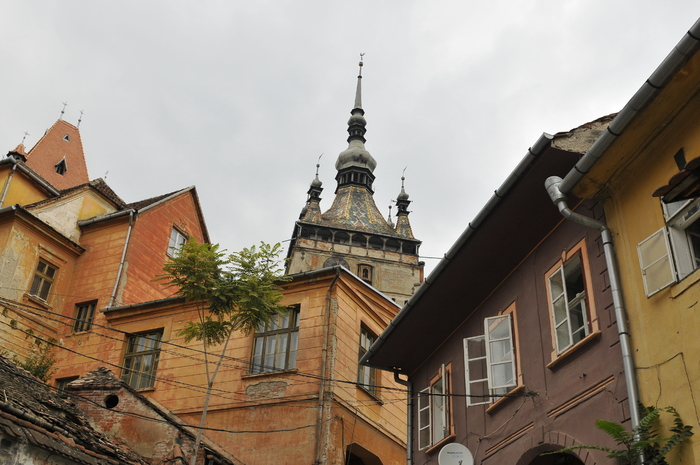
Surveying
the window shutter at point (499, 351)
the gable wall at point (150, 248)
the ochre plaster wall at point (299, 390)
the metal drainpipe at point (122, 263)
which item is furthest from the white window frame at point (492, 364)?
the metal drainpipe at point (122, 263)

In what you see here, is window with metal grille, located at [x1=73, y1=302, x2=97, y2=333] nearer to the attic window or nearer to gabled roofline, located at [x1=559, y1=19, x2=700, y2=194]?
the attic window

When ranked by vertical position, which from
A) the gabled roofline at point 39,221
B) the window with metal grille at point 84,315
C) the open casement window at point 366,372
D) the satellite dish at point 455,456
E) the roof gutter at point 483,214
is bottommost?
the satellite dish at point 455,456

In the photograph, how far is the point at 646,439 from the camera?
8016mm

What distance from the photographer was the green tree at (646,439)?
7668 millimetres

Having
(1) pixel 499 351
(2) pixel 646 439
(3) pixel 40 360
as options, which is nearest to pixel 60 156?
(3) pixel 40 360

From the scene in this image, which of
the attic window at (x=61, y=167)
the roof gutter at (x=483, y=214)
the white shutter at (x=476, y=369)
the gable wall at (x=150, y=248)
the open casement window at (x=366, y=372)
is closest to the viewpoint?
the roof gutter at (x=483, y=214)

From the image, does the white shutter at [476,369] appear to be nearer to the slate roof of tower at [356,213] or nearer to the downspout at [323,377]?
the downspout at [323,377]

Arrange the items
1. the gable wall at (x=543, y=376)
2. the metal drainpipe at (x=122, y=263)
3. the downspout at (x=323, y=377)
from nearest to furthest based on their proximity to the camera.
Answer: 1. the gable wall at (x=543, y=376)
2. the downspout at (x=323, y=377)
3. the metal drainpipe at (x=122, y=263)

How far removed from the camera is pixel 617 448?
8625 millimetres

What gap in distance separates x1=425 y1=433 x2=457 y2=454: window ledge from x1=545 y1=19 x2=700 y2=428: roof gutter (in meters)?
5.43

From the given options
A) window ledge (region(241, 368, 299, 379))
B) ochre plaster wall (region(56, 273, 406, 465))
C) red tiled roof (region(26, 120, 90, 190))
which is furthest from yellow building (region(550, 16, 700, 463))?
red tiled roof (region(26, 120, 90, 190))

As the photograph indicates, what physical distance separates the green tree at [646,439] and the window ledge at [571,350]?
1.46 m

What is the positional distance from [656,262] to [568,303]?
216 centimetres

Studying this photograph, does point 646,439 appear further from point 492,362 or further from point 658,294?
point 492,362
